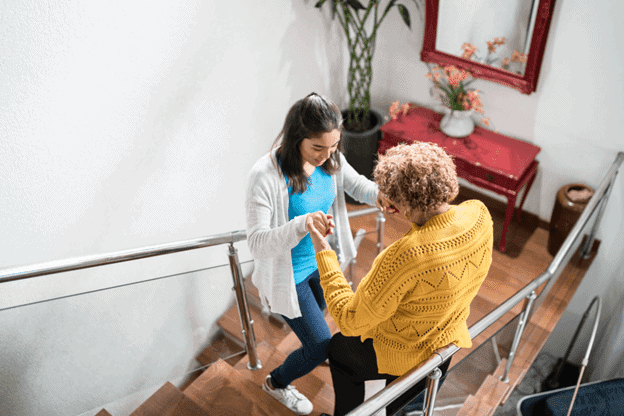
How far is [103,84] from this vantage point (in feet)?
7.55

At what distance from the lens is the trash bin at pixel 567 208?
10.9 ft

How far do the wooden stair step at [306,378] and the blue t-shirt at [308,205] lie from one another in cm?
78

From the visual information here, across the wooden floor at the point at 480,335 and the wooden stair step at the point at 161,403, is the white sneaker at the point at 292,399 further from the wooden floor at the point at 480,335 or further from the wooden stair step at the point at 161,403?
the wooden stair step at the point at 161,403

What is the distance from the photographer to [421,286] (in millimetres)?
1378

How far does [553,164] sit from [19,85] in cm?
334

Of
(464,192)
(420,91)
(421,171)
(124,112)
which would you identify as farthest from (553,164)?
(124,112)

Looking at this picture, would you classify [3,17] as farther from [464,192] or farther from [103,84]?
[464,192]

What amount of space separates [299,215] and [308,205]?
6 cm

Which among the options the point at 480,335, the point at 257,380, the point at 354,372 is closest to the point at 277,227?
the point at 354,372

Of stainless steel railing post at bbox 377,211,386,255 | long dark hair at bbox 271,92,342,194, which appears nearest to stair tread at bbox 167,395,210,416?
long dark hair at bbox 271,92,342,194

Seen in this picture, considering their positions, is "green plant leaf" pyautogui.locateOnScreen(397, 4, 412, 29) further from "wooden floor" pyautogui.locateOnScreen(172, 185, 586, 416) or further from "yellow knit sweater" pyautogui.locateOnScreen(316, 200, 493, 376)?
"yellow knit sweater" pyautogui.locateOnScreen(316, 200, 493, 376)

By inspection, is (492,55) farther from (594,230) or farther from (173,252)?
(173,252)

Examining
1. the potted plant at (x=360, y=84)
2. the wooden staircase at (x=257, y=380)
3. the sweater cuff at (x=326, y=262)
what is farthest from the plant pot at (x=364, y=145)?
the sweater cuff at (x=326, y=262)

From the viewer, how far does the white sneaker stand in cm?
237
